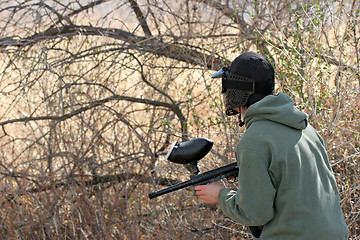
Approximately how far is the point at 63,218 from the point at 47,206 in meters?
0.23

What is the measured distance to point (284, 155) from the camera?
6.39 feet

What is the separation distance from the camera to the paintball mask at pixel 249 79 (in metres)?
2.12

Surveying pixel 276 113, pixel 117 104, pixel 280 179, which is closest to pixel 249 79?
pixel 276 113

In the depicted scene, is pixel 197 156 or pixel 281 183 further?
pixel 197 156

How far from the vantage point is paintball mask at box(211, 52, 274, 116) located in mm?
2123

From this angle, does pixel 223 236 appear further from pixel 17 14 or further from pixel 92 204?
pixel 17 14

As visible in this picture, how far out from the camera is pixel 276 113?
6.62 feet

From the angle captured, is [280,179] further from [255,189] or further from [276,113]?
[276,113]

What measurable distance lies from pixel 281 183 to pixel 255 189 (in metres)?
0.12

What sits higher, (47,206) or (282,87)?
(282,87)

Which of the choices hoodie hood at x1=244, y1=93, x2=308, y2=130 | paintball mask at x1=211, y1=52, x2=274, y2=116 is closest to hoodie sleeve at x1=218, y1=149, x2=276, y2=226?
hoodie hood at x1=244, y1=93, x2=308, y2=130

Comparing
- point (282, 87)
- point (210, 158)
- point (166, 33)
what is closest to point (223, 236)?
point (210, 158)

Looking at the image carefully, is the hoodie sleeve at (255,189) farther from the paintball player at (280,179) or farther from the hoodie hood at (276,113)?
the hoodie hood at (276,113)

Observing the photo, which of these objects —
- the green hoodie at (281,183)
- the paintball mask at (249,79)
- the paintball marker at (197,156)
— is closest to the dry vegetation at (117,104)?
the paintball marker at (197,156)
